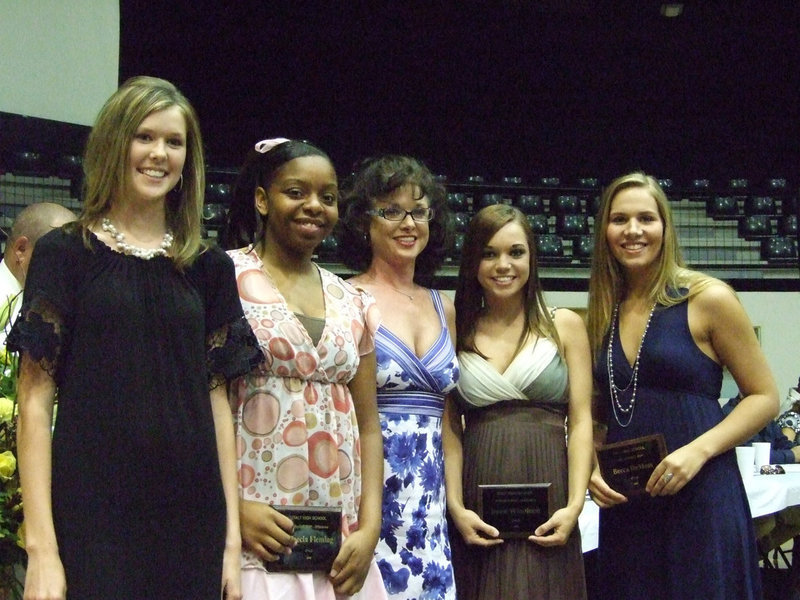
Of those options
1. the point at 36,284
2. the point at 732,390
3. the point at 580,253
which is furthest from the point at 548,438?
the point at 580,253

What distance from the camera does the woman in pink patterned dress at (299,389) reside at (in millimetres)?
1975

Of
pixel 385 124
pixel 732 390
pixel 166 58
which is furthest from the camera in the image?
pixel 385 124

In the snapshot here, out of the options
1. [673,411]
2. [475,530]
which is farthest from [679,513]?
[475,530]

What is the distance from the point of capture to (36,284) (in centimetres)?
163

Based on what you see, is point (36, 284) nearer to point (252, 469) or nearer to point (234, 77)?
point (252, 469)

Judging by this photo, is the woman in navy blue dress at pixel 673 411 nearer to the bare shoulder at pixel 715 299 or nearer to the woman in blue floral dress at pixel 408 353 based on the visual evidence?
the bare shoulder at pixel 715 299

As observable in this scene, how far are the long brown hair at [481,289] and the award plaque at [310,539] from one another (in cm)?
90

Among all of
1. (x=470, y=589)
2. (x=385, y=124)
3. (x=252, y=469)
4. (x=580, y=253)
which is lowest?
(x=470, y=589)

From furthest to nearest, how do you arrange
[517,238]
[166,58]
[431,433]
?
[166,58]
[517,238]
[431,433]

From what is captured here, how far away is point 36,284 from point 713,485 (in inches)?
69.6

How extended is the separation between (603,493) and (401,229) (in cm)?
89

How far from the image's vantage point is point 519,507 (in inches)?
98.8

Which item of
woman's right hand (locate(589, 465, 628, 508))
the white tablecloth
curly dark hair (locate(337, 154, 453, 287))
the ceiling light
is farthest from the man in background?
the ceiling light

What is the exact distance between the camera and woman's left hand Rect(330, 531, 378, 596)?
6.56 ft
